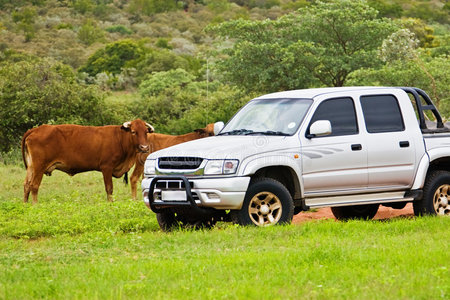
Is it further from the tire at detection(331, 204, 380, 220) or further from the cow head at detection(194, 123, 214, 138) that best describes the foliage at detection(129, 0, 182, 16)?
the tire at detection(331, 204, 380, 220)

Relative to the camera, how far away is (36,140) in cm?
1783

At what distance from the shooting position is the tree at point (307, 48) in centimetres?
4106

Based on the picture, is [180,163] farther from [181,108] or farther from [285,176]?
[181,108]

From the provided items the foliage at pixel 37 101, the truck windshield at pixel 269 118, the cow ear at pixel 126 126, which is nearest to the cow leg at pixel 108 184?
the cow ear at pixel 126 126

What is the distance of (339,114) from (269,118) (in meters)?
0.97

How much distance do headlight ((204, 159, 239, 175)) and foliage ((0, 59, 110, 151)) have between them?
24055 millimetres

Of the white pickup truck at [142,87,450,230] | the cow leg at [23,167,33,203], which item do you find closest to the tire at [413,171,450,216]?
the white pickup truck at [142,87,450,230]

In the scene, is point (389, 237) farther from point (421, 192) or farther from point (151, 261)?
point (151, 261)

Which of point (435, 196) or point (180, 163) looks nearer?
point (180, 163)

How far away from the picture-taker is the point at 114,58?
3531 inches

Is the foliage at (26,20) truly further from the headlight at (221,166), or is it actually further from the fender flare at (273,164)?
the headlight at (221,166)

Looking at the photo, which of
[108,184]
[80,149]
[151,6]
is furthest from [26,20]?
[108,184]

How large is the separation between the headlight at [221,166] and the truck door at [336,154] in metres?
1.05

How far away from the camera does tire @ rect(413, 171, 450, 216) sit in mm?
12531
